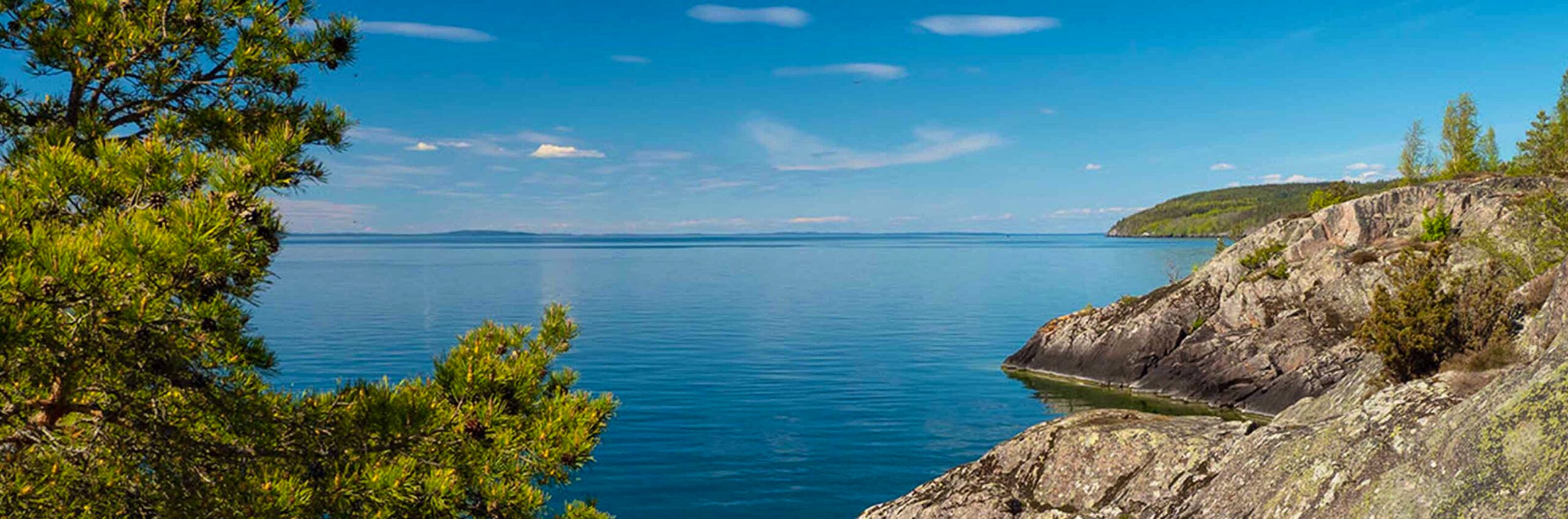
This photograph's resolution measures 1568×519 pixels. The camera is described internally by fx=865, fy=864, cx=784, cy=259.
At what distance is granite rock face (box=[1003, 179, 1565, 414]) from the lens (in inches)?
1534

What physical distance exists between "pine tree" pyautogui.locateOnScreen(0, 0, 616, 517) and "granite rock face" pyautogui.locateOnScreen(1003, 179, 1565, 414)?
121ft

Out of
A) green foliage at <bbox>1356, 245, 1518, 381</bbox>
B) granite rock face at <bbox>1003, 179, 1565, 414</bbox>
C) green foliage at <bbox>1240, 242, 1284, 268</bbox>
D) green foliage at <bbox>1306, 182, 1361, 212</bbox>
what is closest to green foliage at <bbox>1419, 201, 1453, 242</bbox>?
granite rock face at <bbox>1003, 179, 1565, 414</bbox>

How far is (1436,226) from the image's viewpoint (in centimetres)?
4409

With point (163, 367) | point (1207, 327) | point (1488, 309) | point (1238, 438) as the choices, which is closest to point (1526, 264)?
point (1207, 327)

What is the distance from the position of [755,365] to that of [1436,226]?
3642 centimetres

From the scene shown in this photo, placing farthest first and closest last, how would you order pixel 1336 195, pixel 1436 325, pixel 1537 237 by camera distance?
pixel 1336 195 → pixel 1537 237 → pixel 1436 325

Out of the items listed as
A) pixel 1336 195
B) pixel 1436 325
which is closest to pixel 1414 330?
pixel 1436 325

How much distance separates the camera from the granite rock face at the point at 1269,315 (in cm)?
3897

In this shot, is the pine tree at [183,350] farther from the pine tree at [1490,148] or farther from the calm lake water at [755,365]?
the pine tree at [1490,148]

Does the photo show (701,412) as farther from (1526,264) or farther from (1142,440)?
(1526,264)

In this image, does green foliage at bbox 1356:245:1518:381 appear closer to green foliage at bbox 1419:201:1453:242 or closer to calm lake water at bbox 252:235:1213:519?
calm lake water at bbox 252:235:1213:519

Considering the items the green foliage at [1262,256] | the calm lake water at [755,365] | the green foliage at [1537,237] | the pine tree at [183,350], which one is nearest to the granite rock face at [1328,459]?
the pine tree at [183,350]

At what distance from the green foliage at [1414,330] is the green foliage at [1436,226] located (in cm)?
2505

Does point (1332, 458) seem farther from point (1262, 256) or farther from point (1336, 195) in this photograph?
point (1336, 195)
